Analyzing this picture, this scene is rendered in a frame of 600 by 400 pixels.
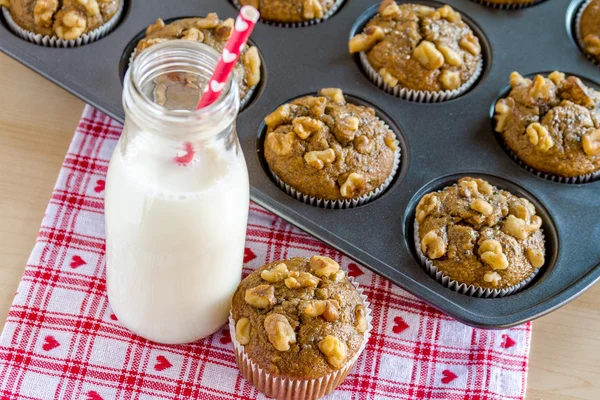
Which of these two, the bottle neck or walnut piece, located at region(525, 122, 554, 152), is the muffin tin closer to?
walnut piece, located at region(525, 122, 554, 152)

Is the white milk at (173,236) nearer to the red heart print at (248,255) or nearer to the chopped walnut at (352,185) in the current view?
the red heart print at (248,255)

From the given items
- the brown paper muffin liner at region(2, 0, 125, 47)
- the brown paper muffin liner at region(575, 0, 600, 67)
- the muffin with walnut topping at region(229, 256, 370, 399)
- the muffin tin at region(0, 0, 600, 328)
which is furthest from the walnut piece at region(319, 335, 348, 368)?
the brown paper muffin liner at region(575, 0, 600, 67)

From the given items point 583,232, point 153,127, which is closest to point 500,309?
point 583,232

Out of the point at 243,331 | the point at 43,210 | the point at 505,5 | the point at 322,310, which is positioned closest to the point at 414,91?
the point at 505,5

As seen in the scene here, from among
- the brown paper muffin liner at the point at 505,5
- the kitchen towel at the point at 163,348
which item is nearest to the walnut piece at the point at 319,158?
the kitchen towel at the point at 163,348

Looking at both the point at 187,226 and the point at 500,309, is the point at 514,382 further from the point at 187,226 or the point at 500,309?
the point at 187,226
